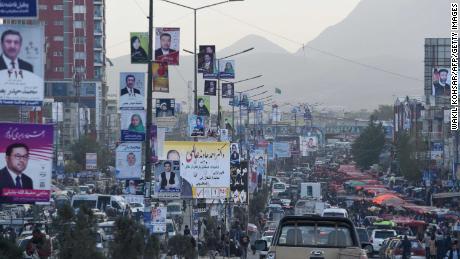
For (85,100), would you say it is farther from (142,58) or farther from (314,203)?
(142,58)

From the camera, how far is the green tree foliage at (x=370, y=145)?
136375mm

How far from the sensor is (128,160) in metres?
41.6

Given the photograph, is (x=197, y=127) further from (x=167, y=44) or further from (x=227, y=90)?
(x=227, y=90)

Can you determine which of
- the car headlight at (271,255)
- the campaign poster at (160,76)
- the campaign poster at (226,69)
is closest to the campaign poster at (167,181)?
the campaign poster at (160,76)

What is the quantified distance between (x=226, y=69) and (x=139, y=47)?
26501mm

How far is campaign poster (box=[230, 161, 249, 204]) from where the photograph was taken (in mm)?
43188

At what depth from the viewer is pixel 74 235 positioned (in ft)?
71.7

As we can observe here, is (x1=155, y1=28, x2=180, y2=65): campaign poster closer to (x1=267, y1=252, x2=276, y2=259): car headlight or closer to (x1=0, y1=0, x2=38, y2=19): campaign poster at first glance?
(x1=0, y1=0, x2=38, y2=19): campaign poster

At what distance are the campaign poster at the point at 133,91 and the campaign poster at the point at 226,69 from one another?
23326 millimetres

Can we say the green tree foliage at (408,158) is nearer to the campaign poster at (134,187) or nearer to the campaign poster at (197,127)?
Result: the campaign poster at (197,127)

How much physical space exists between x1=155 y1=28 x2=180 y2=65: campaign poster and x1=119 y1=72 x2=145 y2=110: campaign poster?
0.98 metres

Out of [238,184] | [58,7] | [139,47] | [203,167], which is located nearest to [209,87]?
[238,184]

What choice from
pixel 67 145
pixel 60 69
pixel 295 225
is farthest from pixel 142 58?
pixel 60 69

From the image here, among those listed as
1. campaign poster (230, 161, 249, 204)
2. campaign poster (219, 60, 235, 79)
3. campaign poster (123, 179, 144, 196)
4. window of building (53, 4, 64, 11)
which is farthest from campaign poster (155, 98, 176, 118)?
window of building (53, 4, 64, 11)
